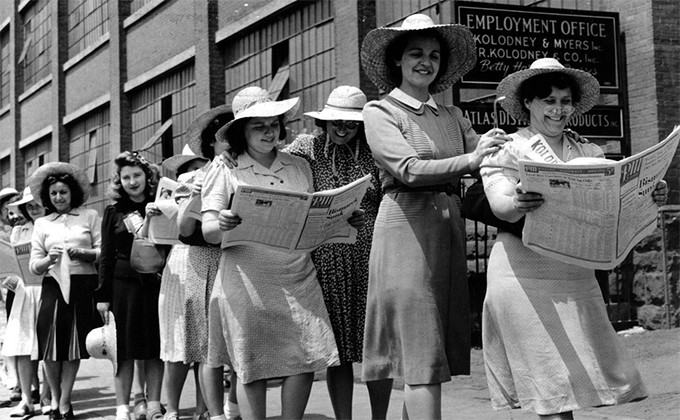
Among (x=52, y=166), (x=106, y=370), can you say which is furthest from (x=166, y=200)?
(x=106, y=370)

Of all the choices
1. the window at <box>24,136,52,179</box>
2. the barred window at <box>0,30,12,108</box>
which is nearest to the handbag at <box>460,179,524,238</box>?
the window at <box>24,136,52,179</box>

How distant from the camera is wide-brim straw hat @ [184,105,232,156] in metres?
7.04

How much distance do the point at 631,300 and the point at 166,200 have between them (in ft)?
20.0

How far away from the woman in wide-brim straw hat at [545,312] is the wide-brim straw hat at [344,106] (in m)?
1.60

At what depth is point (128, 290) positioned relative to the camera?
25.6 ft

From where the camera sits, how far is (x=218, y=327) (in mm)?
5555

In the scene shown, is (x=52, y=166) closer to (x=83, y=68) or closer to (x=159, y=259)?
(x=159, y=259)

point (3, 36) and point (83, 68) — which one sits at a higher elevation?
point (3, 36)

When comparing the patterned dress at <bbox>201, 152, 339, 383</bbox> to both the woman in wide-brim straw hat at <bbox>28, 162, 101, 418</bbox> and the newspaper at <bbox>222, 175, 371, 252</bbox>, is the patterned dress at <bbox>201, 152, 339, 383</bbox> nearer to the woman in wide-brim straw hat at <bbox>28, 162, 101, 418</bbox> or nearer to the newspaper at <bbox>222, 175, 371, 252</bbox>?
the newspaper at <bbox>222, 175, 371, 252</bbox>

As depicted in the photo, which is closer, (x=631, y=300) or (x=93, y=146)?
(x=631, y=300)

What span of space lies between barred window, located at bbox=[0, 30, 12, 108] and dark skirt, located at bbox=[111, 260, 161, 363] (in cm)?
3016

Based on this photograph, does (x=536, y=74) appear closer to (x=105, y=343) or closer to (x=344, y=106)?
(x=344, y=106)

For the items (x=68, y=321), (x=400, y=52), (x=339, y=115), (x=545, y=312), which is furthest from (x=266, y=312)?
(x=68, y=321)

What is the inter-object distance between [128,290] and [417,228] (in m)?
3.53
